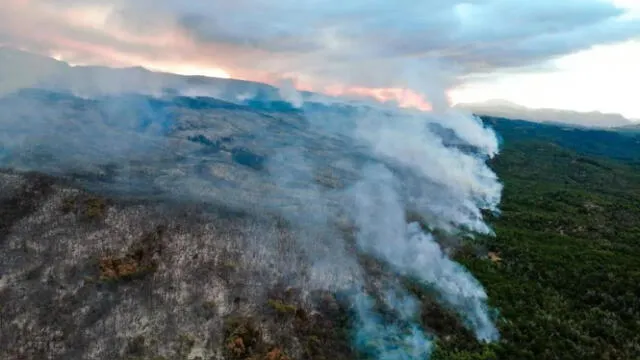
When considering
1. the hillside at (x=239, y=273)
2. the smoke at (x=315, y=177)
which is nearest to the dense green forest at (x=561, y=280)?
the hillside at (x=239, y=273)

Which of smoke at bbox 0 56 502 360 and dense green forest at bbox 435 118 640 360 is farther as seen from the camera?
smoke at bbox 0 56 502 360

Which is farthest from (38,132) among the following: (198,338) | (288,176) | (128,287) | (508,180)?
(508,180)

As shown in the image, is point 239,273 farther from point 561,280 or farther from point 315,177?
point 315,177

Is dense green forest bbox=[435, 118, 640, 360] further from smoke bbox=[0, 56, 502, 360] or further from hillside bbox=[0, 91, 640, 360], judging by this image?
smoke bbox=[0, 56, 502, 360]

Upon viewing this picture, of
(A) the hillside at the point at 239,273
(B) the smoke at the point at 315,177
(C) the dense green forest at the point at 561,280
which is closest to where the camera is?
(A) the hillside at the point at 239,273

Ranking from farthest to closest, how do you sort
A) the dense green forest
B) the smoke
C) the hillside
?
the smoke → the dense green forest → the hillside

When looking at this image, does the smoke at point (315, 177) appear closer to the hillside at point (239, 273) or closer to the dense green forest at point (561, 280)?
the hillside at point (239, 273)

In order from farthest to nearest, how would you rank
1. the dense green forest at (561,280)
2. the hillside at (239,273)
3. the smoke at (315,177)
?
the smoke at (315,177), the dense green forest at (561,280), the hillside at (239,273)

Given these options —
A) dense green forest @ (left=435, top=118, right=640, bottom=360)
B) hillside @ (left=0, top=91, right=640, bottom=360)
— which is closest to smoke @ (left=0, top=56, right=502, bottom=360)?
hillside @ (left=0, top=91, right=640, bottom=360)

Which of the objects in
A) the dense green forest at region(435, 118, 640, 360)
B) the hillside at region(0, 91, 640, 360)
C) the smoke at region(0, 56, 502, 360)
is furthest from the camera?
the smoke at region(0, 56, 502, 360)
